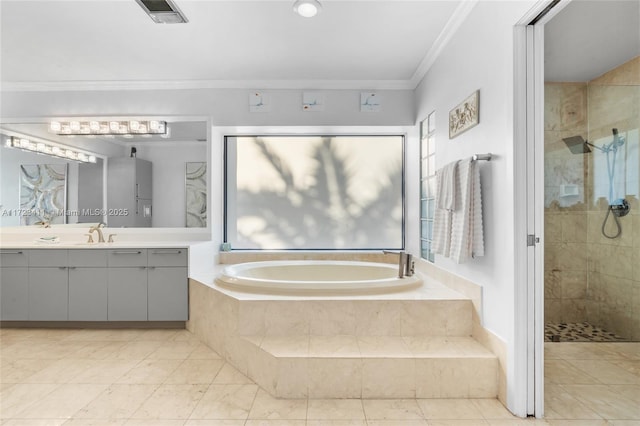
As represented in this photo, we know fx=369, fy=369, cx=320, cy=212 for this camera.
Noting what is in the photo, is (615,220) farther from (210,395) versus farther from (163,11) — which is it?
(163,11)

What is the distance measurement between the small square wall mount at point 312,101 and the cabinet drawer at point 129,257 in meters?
1.96

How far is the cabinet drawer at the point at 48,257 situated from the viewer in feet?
10.3

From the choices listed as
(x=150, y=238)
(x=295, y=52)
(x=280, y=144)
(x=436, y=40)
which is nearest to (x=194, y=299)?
(x=150, y=238)

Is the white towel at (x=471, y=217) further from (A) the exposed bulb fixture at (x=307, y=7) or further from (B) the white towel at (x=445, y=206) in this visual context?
(A) the exposed bulb fixture at (x=307, y=7)

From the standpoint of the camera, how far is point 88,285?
3.13 m

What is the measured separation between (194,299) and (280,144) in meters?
1.84

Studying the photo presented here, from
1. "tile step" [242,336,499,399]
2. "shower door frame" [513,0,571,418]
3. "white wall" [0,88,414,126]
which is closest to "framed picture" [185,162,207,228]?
"white wall" [0,88,414,126]

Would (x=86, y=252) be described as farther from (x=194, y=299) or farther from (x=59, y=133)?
(x=59, y=133)

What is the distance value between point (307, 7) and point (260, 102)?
139cm

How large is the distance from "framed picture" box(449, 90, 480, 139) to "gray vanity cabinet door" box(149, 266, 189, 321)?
7.85ft

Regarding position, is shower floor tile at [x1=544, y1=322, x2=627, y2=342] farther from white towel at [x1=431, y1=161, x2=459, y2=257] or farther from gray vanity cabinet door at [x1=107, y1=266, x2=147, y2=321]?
gray vanity cabinet door at [x1=107, y1=266, x2=147, y2=321]

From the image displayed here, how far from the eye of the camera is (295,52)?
2.95 metres

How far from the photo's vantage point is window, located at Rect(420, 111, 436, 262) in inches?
125

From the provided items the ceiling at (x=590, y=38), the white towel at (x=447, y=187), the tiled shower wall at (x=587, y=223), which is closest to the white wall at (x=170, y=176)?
the white towel at (x=447, y=187)
